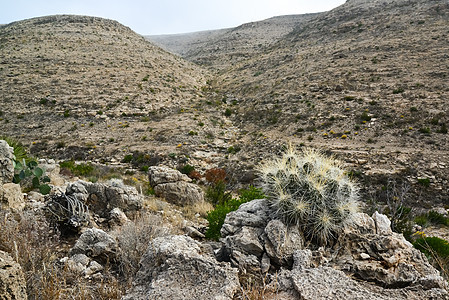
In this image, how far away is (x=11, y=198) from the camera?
4438mm

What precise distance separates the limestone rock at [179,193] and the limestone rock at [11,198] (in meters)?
3.84

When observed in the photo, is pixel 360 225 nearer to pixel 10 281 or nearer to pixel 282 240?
pixel 282 240

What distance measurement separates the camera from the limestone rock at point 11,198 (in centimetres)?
425

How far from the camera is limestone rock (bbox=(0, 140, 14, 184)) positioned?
5195 millimetres

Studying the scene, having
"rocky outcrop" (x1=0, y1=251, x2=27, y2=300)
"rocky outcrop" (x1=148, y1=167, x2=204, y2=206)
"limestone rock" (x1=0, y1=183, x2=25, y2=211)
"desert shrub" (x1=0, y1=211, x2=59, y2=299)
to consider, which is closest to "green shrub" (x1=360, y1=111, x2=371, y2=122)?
"rocky outcrop" (x1=148, y1=167, x2=204, y2=206)

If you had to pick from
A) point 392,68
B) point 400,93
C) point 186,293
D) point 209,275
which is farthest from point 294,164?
point 392,68

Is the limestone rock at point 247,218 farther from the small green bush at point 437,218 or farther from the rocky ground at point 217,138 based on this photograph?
the small green bush at point 437,218

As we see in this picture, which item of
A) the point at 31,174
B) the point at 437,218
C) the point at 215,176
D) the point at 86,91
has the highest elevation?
the point at 86,91

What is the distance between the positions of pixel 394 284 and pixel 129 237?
3261 millimetres

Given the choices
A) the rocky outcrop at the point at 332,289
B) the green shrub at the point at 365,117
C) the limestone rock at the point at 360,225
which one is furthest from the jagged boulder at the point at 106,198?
the green shrub at the point at 365,117

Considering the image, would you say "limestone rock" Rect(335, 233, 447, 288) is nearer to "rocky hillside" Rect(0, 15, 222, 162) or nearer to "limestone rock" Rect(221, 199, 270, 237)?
"limestone rock" Rect(221, 199, 270, 237)

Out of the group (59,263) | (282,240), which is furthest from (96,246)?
(282,240)

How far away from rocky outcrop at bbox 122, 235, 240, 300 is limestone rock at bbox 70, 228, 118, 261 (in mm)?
993

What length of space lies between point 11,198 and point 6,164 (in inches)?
49.9
